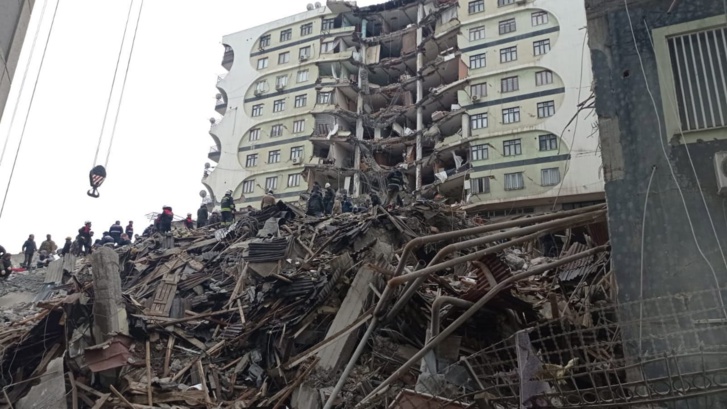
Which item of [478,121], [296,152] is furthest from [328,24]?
[478,121]

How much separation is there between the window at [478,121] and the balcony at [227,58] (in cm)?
2448

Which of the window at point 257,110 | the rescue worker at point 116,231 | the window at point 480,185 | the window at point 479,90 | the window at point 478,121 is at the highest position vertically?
the window at point 257,110

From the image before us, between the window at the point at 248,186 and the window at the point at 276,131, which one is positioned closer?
the window at the point at 248,186

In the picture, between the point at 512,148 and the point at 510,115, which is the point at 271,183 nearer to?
the point at 512,148

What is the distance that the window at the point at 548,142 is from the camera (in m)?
33.4

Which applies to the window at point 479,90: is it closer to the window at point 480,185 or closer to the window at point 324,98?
the window at point 480,185

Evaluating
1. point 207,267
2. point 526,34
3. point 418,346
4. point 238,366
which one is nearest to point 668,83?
point 418,346

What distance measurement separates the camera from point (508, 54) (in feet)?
121

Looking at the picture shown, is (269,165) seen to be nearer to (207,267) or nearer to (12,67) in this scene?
(207,267)

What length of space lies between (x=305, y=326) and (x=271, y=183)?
33873 millimetres

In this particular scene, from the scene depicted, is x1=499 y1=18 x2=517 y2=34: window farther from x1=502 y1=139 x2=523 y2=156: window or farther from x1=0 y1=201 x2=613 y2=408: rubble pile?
x1=0 y1=201 x2=613 y2=408: rubble pile

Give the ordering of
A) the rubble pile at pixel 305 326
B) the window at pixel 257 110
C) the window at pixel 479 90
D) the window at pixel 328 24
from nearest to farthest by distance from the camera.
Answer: the rubble pile at pixel 305 326 < the window at pixel 479 90 < the window at pixel 257 110 < the window at pixel 328 24

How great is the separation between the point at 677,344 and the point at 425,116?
38.3 m

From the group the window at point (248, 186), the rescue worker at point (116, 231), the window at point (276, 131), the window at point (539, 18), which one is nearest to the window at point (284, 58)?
the window at point (276, 131)
